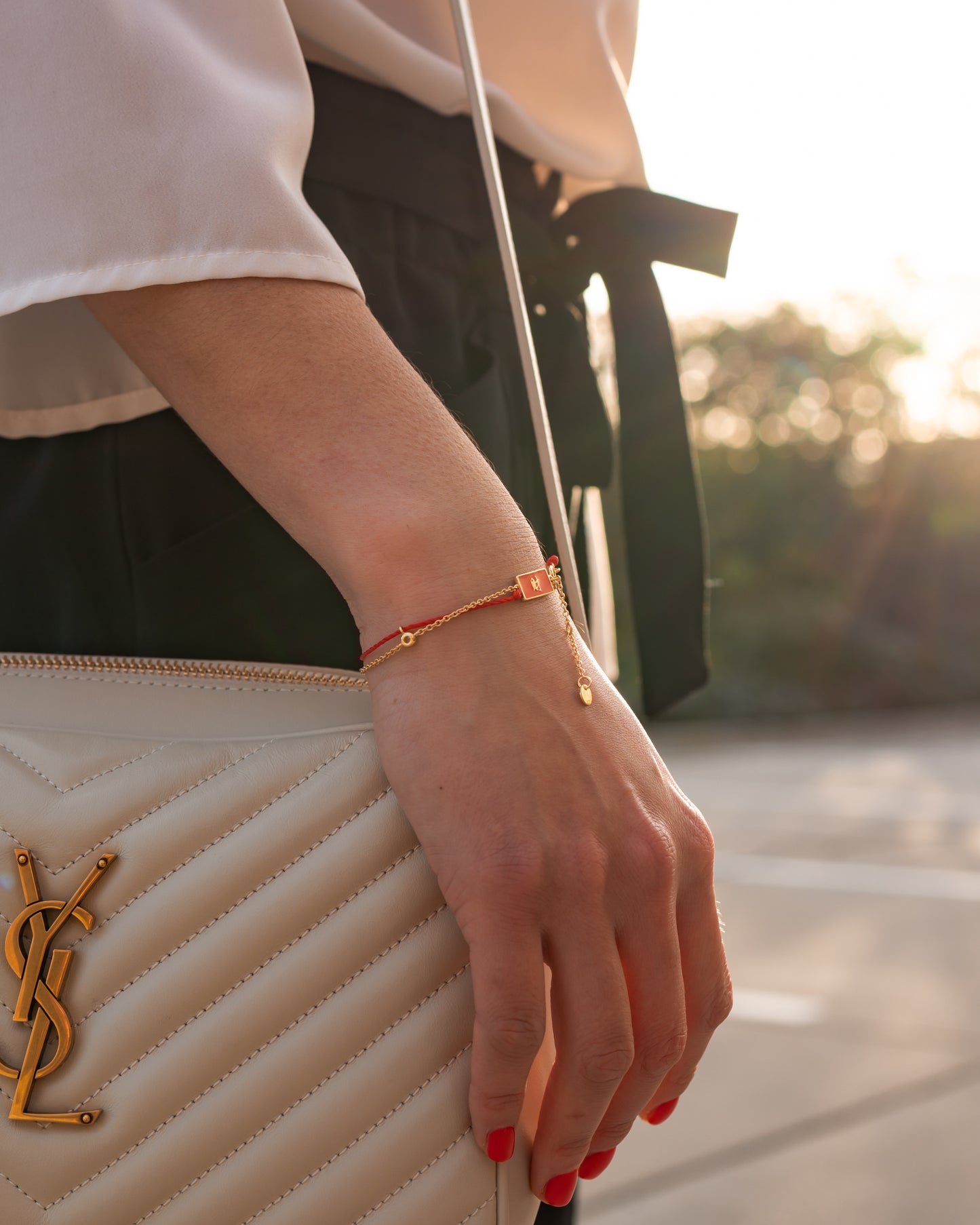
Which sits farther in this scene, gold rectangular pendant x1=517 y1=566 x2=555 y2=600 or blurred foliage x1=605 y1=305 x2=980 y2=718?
blurred foliage x1=605 y1=305 x2=980 y2=718

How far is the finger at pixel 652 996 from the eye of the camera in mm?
618

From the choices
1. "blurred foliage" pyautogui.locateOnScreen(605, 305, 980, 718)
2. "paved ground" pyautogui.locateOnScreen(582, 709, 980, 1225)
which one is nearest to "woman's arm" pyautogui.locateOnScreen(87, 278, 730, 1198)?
"paved ground" pyautogui.locateOnScreen(582, 709, 980, 1225)

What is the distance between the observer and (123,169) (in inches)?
25.0

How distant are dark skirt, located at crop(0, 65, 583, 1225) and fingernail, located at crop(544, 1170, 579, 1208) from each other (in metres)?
0.25

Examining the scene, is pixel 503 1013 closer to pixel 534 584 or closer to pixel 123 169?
pixel 534 584

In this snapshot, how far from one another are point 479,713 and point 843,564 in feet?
48.1

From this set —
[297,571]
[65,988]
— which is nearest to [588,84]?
[297,571]

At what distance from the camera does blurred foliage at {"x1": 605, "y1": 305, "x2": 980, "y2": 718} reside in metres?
13.6

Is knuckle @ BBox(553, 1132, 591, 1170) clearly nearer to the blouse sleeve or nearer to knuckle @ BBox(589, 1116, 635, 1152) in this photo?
knuckle @ BBox(589, 1116, 635, 1152)

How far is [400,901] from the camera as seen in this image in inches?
26.8

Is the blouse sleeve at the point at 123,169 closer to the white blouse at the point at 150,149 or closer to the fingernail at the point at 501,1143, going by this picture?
the white blouse at the point at 150,149

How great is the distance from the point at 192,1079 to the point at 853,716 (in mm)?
13376

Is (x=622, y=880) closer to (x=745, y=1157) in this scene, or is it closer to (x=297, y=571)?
(x=297, y=571)

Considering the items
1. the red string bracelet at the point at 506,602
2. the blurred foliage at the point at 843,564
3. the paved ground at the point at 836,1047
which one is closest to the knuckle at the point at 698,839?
the red string bracelet at the point at 506,602
